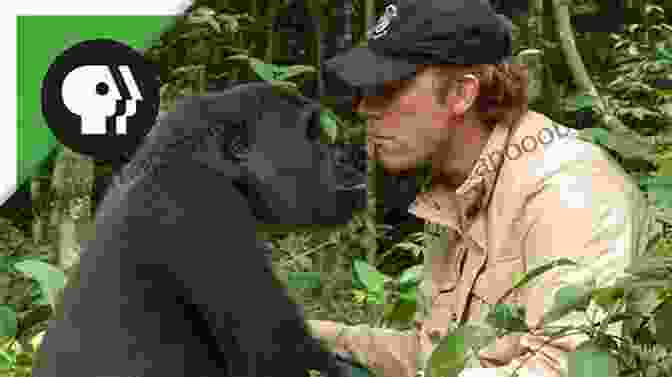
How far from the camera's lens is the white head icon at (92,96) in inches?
146

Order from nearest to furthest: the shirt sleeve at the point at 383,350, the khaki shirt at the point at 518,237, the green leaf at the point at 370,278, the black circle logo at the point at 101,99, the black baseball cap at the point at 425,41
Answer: the khaki shirt at the point at 518,237 → the black baseball cap at the point at 425,41 → the shirt sleeve at the point at 383,350 → the green leaf at the point at 370,278 → the black circle logo at the point at 101,99

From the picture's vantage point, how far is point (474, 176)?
8.50ft

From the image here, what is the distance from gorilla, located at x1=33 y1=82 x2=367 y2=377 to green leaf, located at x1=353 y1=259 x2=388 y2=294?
1.66 ft

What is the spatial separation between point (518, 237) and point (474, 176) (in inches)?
7.5

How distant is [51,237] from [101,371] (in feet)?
9.51

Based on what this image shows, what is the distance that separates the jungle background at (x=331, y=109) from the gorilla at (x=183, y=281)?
292 mm

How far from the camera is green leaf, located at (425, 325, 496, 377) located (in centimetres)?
175

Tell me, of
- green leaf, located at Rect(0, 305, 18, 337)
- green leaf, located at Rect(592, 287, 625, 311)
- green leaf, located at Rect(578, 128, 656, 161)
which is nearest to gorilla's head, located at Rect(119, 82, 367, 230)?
green leaf, located at Rect(0, 305, 18, 337)

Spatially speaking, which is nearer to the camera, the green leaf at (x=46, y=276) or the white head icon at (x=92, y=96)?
the green leaf at (x=46, y=276)

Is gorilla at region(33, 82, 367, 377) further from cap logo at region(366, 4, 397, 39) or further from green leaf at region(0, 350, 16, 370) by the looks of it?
green leaf at region(0, 350, 16, 370)

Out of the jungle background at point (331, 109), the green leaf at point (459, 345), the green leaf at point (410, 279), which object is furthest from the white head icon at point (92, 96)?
the green leaf at point (459, 345)

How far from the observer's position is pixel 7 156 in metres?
3.96

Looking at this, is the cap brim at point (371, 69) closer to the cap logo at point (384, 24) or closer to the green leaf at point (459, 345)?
the cap logo at point (384, 24)

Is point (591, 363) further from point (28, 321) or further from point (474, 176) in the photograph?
point (28, 321)
